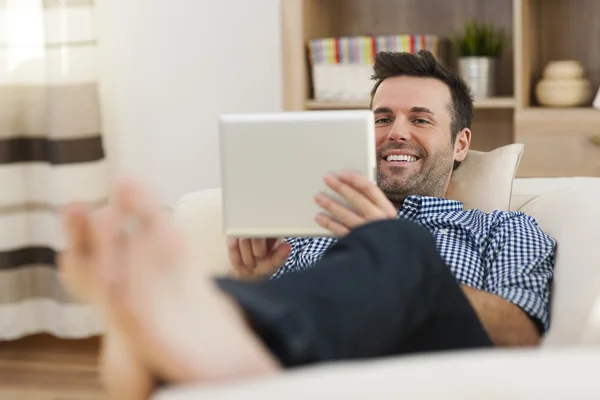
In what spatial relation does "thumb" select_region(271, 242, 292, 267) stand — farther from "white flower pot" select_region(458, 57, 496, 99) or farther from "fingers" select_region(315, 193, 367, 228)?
"white flower pot" select_region(458, 57, 496, 99)

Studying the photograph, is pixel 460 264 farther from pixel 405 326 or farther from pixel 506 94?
pixel 506 94

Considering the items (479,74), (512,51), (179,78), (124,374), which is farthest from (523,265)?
(179,78)

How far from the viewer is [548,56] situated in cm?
318

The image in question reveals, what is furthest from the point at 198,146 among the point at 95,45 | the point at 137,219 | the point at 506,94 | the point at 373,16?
the point at 137,219

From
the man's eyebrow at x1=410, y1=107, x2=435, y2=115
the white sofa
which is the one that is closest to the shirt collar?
the man's eyebrow at x1=410, y1=107, x2=435, y2=115

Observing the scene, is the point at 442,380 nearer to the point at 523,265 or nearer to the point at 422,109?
the point at 523,265

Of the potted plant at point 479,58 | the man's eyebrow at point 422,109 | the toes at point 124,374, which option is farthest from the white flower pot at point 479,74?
the toes at point 124,374

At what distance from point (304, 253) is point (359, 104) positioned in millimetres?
1280

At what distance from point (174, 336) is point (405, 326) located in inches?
15.9

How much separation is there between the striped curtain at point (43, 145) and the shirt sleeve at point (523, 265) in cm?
180

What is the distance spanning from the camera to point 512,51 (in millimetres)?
3213

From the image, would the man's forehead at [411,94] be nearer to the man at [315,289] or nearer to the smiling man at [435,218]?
the smiling man at [435,218]

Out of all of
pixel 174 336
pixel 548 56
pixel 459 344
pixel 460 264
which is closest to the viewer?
pixel 174 336

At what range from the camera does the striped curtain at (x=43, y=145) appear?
318cm
